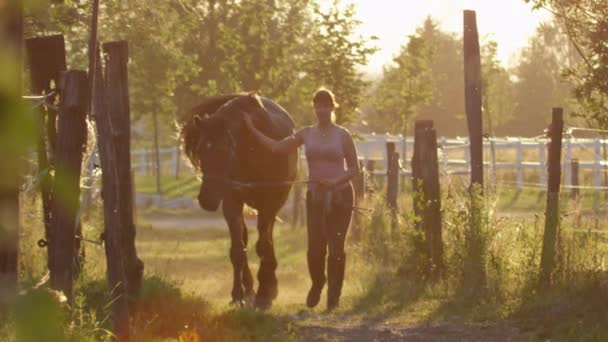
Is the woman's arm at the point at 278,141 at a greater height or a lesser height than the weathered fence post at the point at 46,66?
lesser

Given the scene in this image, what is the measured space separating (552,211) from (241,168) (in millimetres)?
3241

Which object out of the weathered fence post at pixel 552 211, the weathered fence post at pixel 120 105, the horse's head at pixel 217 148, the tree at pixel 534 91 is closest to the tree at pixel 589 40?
the weathered fence post at pixel 552 211

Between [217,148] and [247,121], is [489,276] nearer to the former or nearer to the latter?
[247,121]

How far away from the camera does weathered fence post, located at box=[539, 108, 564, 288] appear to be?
33.2 ft

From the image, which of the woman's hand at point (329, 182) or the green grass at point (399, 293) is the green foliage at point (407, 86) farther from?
the woman's hand at point (329, 182)

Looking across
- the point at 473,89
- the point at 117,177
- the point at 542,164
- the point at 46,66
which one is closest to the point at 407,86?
the point at 542,164

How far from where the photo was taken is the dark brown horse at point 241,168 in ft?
35.1

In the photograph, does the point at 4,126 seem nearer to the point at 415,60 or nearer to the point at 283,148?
the point at 283,148

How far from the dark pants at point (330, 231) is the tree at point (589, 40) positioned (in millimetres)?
2625

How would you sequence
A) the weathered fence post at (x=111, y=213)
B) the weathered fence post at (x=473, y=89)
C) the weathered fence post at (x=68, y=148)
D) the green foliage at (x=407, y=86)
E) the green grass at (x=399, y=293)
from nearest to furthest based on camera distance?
the weathered fence post at (x=68, y=148) < the weathered fence post at (x=111, y=213) < the green grass at (x=399, y=293) < the weathered fence post at (x=473, y=89) < the green foliage at (x=407, y=86)

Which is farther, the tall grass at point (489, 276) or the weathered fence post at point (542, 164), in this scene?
the weathered fence post at point (542, 164)

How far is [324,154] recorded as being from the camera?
10.3 meters

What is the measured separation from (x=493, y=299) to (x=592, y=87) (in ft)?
7.67

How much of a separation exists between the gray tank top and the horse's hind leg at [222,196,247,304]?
1.12 m
